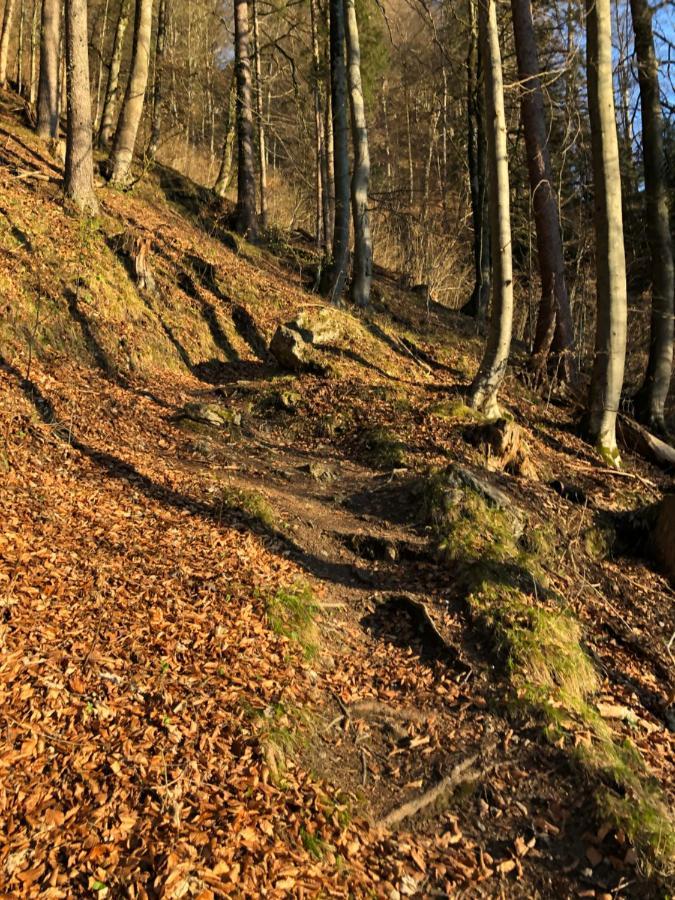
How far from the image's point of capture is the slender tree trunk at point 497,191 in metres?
8.16

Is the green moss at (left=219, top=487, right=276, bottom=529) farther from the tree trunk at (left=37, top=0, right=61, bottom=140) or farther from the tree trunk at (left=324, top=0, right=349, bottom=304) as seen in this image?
the tree trunk at (left=37, top=0, right=61, bottom=140)

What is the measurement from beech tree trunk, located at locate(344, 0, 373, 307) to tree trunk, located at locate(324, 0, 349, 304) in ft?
0.82

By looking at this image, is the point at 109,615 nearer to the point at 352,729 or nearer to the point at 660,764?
the point at 352,729

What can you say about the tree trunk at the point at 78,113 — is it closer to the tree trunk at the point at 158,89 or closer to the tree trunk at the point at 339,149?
the tree trunk at the point at 339,149

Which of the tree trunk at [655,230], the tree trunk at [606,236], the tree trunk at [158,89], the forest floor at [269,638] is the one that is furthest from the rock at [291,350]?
the tree trunk at [158,89]

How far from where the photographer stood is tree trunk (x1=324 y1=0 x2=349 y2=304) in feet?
44.7

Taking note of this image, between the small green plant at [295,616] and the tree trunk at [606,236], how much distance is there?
6.01 m

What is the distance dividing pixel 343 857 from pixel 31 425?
544 centimetres

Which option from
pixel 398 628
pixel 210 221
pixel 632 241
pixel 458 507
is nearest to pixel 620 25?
pixel 632 241

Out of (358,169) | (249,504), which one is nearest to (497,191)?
(249,504)

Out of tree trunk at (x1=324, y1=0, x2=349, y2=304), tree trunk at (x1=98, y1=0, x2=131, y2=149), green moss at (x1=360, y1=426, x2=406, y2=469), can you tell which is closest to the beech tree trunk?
tree trunk at (x1=324, y1=0, x2=349, y2=304)

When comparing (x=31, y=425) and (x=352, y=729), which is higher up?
(x=31, y=425)

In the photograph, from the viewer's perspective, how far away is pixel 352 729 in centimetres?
420

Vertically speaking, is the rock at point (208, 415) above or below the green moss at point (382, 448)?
below
